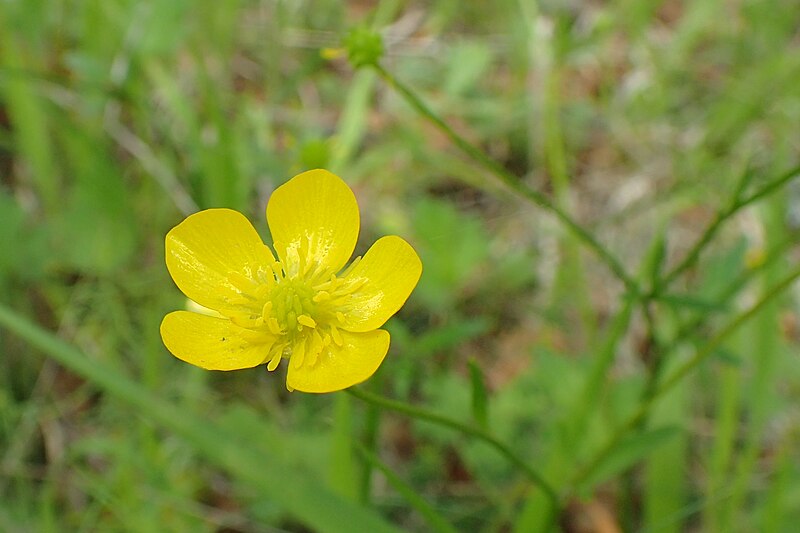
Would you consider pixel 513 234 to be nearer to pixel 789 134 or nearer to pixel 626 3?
pixel 789 134

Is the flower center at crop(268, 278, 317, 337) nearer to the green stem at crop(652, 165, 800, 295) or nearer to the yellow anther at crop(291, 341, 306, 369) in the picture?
the yellow anther at crop(291, 341, 306, 369)

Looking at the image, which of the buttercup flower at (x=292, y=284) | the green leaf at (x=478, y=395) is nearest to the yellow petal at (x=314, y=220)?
the buttercup flower at (x=292, y=284)

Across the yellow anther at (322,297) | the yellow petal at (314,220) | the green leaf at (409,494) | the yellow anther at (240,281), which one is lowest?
the green leaf at (409,494)

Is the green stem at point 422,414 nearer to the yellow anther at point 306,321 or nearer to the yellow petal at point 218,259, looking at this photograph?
the yellow anther at point 306,321

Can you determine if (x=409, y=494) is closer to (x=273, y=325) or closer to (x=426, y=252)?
(x=273, y=325)

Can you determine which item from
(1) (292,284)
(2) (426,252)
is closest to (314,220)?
(1) (292,284)

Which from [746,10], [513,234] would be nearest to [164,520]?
[513,234]
